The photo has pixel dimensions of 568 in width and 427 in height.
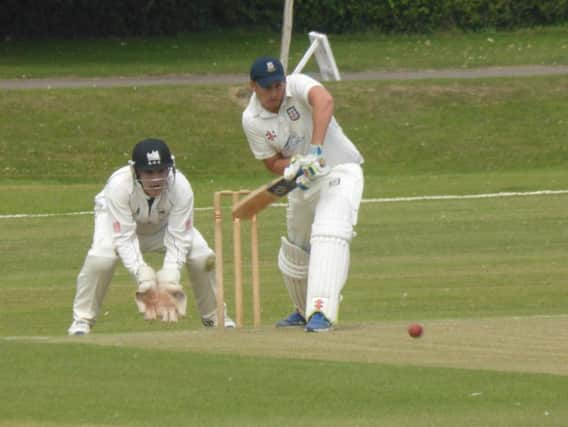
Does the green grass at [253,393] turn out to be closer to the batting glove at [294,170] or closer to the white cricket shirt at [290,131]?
the batting glove at [294,170]

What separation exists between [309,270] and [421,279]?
3.55 metres

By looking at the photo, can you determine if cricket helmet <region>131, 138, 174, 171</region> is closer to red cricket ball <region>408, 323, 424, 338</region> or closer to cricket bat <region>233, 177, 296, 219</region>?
cricket bat <region>233, 177, 296, 219</region>

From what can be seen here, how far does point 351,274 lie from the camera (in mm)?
11461

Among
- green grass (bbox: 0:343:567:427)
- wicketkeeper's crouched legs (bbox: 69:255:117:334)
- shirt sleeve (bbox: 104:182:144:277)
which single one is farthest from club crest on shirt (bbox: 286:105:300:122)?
green grass (bbox: 0:343:567:427)

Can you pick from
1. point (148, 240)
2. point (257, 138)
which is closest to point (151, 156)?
point (257, 138)

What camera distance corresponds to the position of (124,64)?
24.9m

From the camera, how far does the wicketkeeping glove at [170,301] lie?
7457mm

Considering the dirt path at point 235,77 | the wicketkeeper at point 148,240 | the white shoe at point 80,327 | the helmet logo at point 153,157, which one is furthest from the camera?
the dirt path at point 235,77

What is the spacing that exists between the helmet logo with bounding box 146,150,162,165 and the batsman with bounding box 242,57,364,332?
0.48m

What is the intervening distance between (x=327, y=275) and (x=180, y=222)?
100 centimetres

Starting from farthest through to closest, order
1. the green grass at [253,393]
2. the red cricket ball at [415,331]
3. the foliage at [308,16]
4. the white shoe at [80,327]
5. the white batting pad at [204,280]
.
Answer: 1. the foliage at [308,16]
2. the white batting pad at [204,280]
3. the white shoe at [80,327]
4. the red cricket ball at [415,331]
5. the green grass at [253,393]

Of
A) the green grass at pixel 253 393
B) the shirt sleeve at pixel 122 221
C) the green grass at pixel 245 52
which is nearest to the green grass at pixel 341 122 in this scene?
the green grass at pixel 245 52

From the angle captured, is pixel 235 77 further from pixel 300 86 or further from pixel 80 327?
pixel 300 86

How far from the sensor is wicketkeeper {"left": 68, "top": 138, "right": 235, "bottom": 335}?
Answer: 7.55 m
